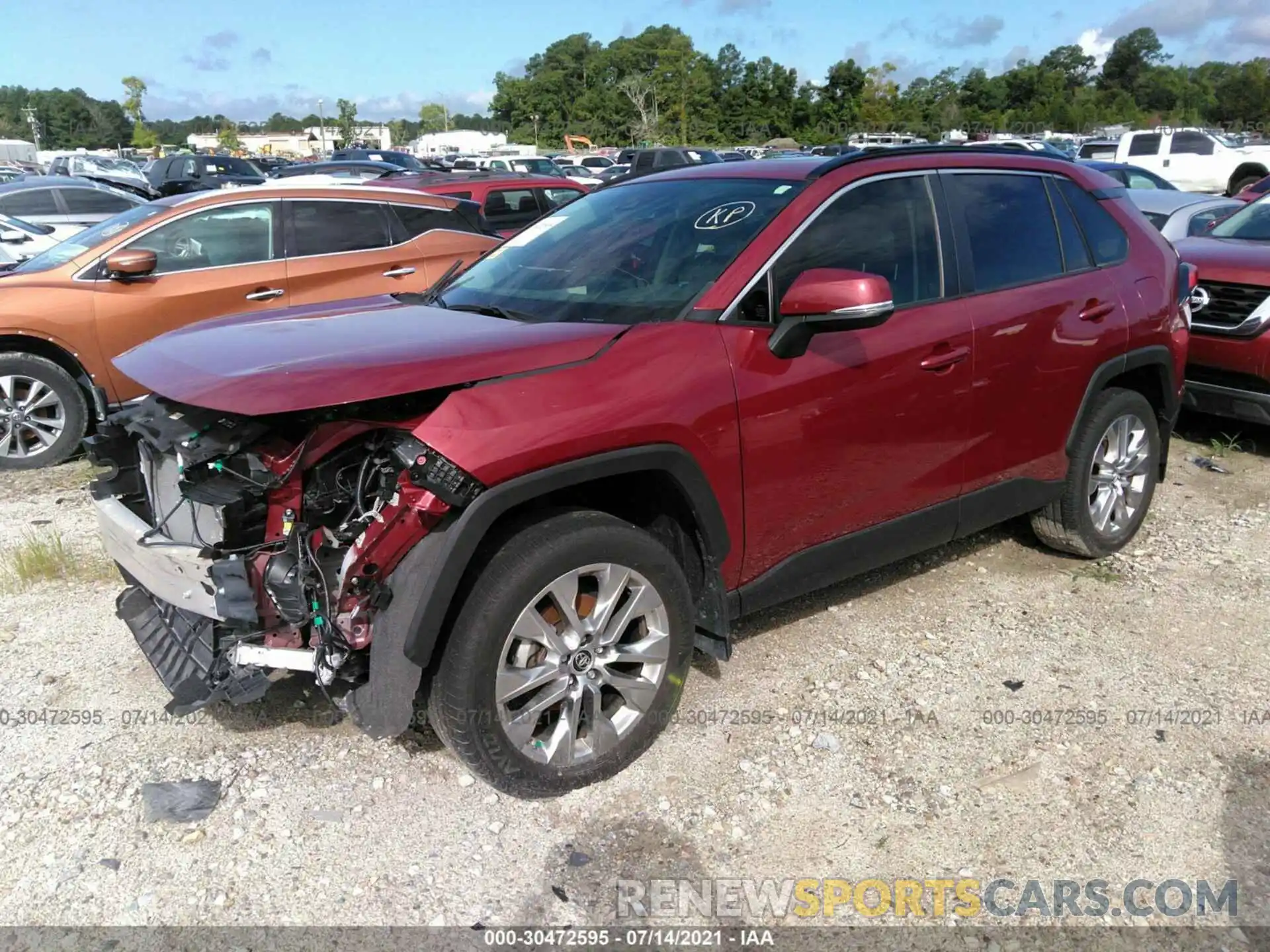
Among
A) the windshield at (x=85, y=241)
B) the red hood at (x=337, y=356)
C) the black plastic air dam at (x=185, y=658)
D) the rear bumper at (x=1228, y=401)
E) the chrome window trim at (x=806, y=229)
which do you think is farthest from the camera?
the windshield at (x=85, y=241)

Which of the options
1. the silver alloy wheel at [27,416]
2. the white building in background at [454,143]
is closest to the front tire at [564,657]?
the silver alloy wheel at [27,416]

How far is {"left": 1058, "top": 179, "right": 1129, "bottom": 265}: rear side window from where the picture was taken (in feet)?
14.4

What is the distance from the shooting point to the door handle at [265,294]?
21.9ft

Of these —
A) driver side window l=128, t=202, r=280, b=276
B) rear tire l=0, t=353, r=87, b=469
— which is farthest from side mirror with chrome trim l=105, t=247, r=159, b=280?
rear tire l=0, t=353, r=87, b=469

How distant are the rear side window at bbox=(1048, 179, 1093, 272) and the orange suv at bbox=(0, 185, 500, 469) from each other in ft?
12.5

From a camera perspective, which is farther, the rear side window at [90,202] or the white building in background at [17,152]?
the white building in background at [17,152]

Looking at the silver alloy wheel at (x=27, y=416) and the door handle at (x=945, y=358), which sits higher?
the door handle at (x=945, y=358)

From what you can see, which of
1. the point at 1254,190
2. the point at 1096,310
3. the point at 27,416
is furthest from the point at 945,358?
the point at 1254,190

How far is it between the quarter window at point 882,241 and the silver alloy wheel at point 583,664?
117 cm

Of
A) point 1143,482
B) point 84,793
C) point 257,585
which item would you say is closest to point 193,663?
point 257,585

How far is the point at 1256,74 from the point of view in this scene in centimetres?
7438

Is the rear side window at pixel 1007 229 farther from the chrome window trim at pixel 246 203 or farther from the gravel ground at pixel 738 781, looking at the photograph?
the chrome window trim at pixel 246 203

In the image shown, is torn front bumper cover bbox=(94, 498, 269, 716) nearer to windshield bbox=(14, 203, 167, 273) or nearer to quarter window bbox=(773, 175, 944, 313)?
quarter window bbox=(773, 175, 944, 313)

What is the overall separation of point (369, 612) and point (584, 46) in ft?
466
